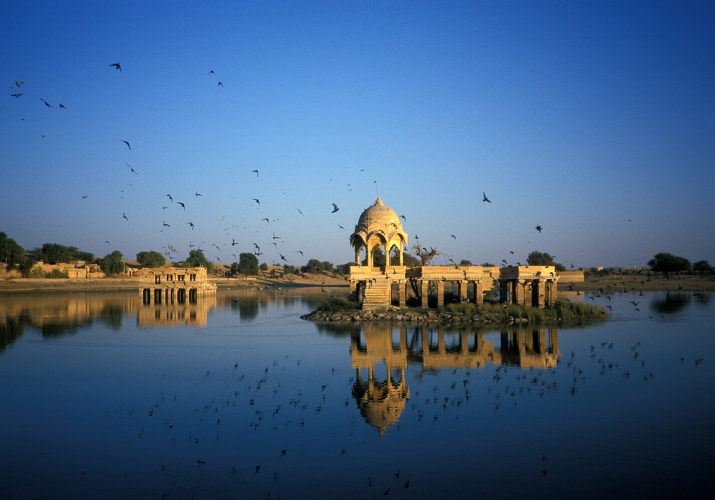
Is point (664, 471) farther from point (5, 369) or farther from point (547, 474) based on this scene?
point (5, 369)

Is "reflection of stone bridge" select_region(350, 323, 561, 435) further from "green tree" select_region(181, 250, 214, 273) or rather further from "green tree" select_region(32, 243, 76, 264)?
"green tree" select_region(181, 250, 214, 273)

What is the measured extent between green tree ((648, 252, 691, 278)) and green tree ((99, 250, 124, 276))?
275ft

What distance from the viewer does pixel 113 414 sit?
14.2 m

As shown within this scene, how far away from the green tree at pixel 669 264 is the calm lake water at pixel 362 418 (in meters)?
66.5

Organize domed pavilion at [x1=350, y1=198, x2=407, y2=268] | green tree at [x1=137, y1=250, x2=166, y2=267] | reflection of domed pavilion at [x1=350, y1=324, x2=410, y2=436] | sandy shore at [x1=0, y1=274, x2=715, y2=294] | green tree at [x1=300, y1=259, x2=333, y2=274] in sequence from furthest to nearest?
green tree at [x1=300, y1=259, x2=333, y2=274] < green tree at [x1=137, y1=250, x2=166, y2=267] < sandy shore at [x1=0, y1=274, x2=715, y2=294] < domed pavilion at [x1=350, y1=198, x2=407, y2=268] < reflection of domed pavilion at [x1=350, y1=324, x2=410, y2=436]

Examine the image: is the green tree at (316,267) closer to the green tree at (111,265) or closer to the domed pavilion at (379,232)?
the green tree at (111,265)

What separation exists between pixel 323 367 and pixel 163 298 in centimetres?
4548

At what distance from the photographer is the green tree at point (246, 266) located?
109 metres

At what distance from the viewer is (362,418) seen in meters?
13.8

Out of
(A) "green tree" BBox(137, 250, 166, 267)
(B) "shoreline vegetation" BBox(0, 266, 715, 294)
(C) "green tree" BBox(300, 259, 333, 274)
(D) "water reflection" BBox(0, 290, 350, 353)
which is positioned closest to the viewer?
(D) "water reflection" BBox(0, 290, 350, 353)

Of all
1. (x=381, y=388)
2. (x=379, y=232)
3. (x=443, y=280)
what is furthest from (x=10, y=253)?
(x=381, y=388)

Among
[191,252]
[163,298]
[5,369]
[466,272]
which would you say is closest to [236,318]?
[466,272]

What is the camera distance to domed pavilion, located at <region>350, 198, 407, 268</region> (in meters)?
40.9

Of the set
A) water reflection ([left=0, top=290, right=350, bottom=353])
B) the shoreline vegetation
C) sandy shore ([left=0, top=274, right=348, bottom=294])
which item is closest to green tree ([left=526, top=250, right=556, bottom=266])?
the shoreline vegetation
